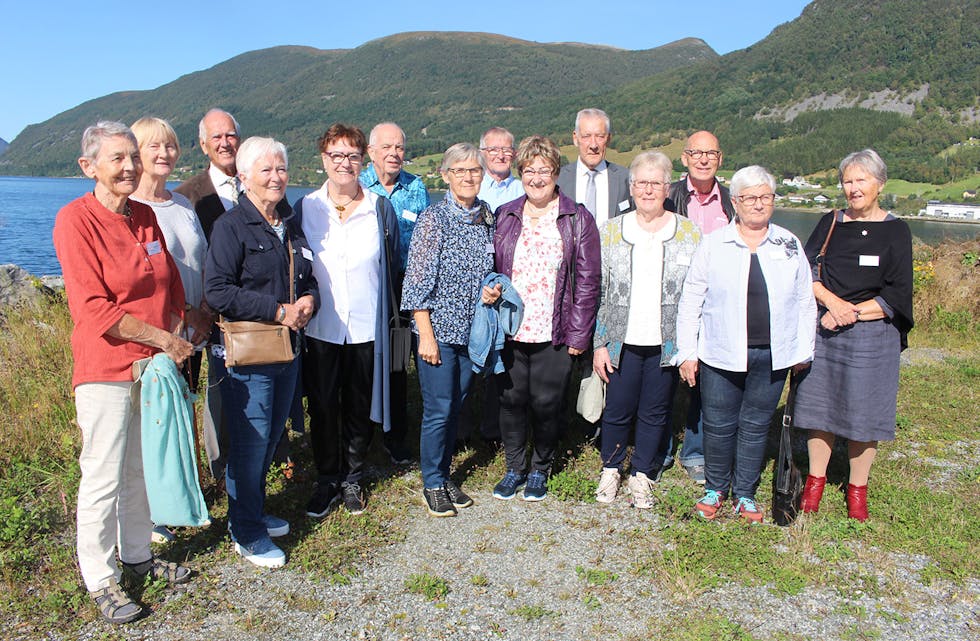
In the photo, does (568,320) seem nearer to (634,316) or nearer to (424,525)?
(634,316)

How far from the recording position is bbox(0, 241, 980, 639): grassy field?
320 cm

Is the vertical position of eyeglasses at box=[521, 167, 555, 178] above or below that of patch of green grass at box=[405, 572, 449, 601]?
above

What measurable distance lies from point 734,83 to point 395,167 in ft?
466

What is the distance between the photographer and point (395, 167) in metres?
4.67

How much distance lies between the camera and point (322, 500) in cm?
396

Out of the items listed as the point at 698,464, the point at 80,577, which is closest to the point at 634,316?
the point at 698,464

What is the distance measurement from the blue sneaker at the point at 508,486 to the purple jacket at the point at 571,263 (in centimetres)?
105

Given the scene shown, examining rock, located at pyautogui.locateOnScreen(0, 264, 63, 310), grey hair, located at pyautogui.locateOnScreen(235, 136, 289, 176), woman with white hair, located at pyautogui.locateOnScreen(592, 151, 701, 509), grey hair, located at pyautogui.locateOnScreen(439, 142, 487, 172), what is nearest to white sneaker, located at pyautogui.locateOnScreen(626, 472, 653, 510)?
woman with white hair, located at pyautogui.locateOnScreen(592, 151, 701, 509)

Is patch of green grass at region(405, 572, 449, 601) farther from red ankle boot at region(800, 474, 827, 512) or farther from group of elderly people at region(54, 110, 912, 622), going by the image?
red ankle boot at region(800, 474, 827, 512)

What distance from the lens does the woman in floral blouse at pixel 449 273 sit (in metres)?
3.59

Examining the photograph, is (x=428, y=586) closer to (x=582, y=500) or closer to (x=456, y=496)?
(x=456, y=496)

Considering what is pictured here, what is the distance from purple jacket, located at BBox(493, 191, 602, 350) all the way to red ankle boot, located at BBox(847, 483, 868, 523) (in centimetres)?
197

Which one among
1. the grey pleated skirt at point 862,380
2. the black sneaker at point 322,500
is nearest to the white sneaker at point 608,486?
the grey pleated skirt at point 862,380

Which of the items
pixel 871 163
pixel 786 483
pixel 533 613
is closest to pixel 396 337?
pixel 533 613
